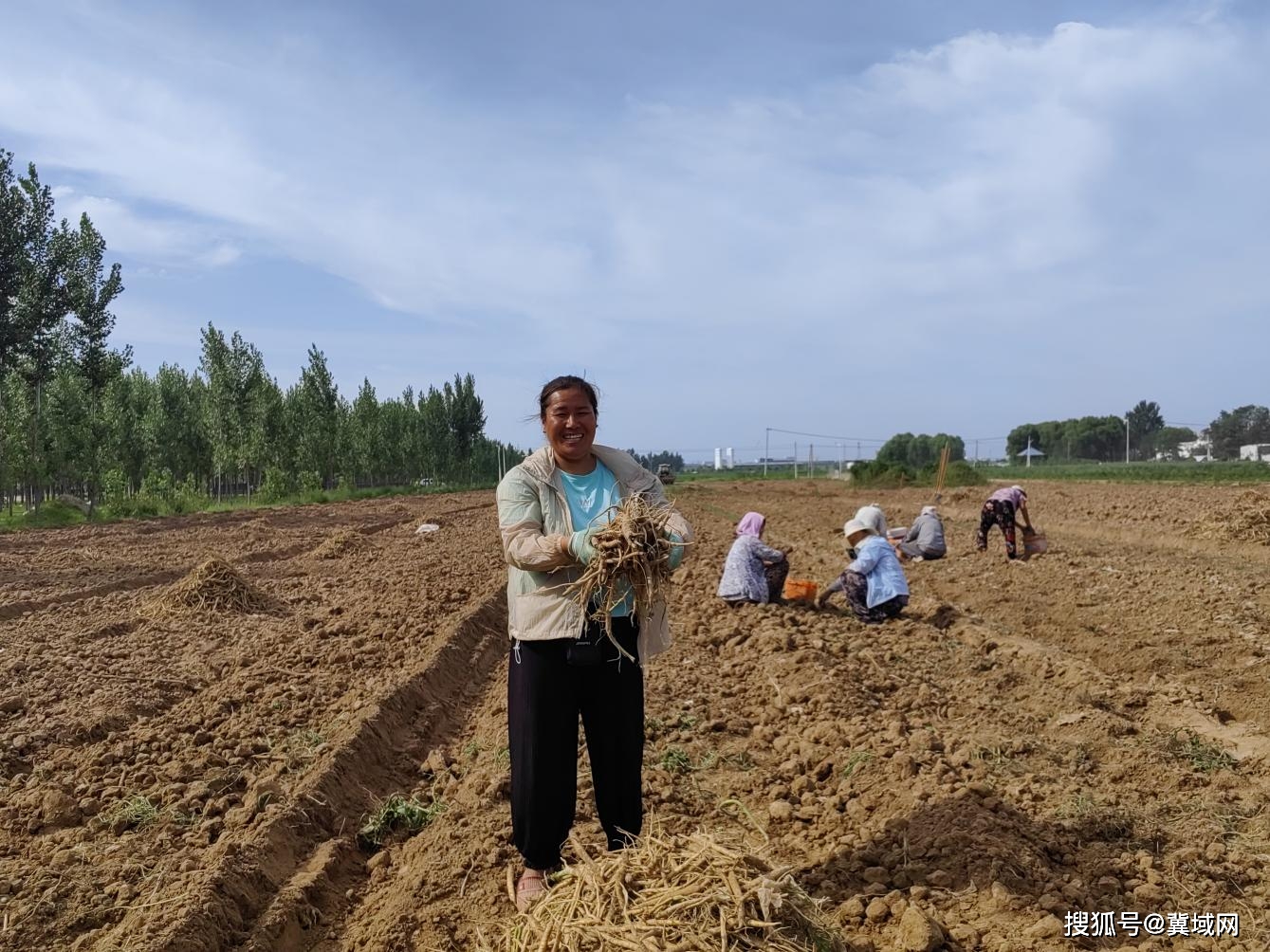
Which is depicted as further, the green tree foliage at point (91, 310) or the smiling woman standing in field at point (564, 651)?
the green tree foliage at point (91, 310)

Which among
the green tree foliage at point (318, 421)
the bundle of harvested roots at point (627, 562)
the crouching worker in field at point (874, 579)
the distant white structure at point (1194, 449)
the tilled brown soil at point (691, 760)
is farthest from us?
the distant white structure at point (1194, 449)

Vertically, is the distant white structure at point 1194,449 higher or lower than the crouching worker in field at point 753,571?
higher

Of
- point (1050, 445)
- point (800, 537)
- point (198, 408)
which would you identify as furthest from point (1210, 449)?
point (198, 408)

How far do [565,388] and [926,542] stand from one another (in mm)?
10124

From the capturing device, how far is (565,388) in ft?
10.5

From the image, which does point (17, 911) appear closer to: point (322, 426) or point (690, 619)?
point (690, 619)

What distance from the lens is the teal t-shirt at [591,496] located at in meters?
3.18

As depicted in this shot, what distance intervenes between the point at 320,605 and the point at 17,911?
19.8ft

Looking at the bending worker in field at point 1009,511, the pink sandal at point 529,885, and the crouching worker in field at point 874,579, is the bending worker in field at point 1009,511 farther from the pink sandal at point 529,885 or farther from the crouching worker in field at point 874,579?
the pink sandal at point 529,885

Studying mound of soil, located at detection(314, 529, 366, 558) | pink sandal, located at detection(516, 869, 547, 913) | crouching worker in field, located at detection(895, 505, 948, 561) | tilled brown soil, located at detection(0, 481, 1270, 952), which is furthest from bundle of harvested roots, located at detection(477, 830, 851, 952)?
mound of soil, located at detection(314, 529, 366, 558)

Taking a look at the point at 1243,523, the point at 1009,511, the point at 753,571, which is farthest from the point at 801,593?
the point at 1243,523

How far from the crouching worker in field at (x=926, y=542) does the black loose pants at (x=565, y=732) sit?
9.47 m

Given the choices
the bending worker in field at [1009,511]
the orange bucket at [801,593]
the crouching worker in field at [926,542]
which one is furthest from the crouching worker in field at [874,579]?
the bending worker in field at [1009,511]

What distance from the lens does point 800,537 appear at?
1752 centimetres
